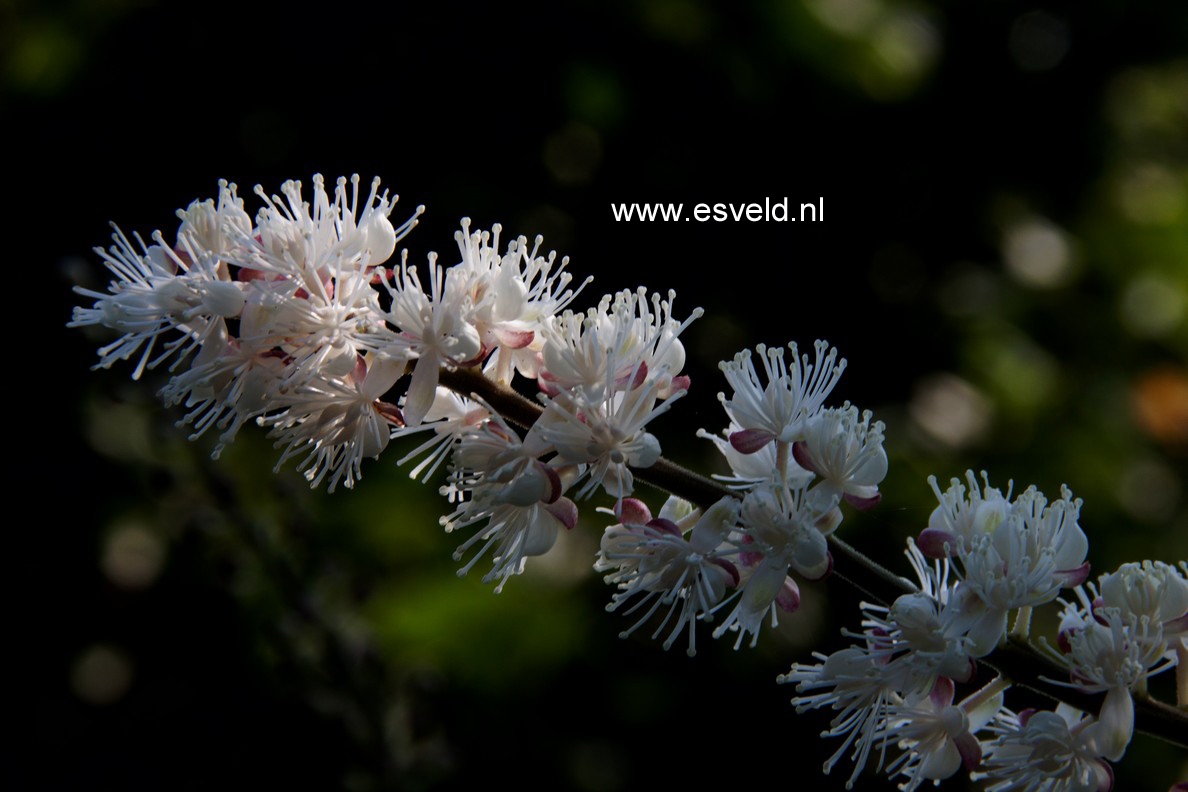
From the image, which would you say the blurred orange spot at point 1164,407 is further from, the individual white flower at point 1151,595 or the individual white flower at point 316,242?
the individual white flower at point 316,242

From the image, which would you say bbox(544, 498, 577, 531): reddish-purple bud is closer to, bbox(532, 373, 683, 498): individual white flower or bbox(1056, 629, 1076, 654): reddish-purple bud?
bbox(532, 373, 683, 498): individual white flower

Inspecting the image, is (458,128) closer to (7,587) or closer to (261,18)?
(261,18)

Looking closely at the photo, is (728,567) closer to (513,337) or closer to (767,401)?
(767,401)

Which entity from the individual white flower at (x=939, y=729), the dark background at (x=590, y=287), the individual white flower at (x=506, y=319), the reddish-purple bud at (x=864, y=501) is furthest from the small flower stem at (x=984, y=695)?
the dark background at (x=590, y=287)

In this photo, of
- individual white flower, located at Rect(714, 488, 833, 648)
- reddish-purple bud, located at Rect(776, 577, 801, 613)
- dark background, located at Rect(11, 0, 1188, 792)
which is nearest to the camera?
individual white flower, located at Rect(714, 488, 833, 648)

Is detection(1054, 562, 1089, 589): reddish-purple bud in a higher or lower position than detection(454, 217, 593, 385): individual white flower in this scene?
lower

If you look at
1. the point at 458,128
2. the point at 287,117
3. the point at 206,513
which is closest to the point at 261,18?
the point at 287,117

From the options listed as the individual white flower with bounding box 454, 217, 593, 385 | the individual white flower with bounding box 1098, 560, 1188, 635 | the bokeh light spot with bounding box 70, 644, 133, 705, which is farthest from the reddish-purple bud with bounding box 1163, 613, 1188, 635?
the bokeh light spot with bounding box 70, 644, 133, 705

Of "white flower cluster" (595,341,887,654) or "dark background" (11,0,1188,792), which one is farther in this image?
"dark background" (11,0,1188,792)
